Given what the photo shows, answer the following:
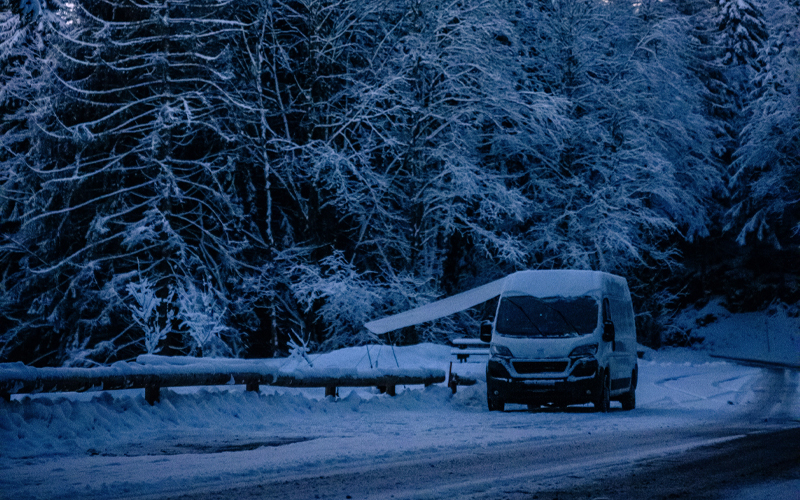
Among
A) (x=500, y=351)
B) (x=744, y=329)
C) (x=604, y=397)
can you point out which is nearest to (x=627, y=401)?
(x=604, y=397)

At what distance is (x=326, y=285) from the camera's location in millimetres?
24297

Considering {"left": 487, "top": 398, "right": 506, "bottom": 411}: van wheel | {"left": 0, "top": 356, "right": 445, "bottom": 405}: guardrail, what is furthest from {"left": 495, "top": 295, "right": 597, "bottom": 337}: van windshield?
{"left": 0, "top": 356, "right": 445, "bottom": 405}: guardrail

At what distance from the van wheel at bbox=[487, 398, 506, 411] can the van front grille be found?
27.2 inches

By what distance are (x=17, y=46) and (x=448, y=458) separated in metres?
21.4

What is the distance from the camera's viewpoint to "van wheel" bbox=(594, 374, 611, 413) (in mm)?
14656

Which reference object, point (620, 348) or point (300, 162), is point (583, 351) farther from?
point (300, 162)

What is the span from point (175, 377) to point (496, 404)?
227 inches

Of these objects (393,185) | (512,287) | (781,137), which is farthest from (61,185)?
(781,137)

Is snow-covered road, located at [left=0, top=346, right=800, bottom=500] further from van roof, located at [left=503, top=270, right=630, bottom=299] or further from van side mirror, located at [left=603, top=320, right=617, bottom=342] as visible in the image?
van roof, located at [left=503, top=270, right=630, bottom=299]

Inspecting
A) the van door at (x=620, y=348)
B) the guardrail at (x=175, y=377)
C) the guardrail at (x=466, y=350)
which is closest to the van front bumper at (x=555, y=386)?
the van door at (x=620, y=348)

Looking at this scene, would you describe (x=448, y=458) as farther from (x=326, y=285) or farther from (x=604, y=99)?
(x=604, y=99)

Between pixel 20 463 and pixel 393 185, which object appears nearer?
pixel 20 463

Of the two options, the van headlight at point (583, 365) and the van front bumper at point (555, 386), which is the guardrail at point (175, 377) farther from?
the van headlight at point (583, 365)

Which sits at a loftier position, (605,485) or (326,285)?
(326,285)
